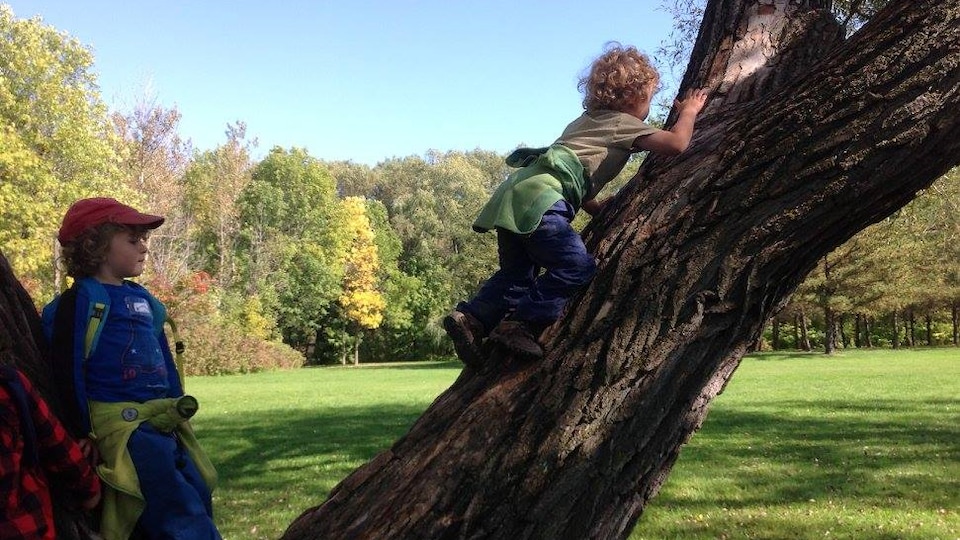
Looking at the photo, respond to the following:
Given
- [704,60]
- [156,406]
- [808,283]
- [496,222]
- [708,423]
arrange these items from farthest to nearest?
1. [808,283]
2. [708,423]
3. [704,60]
4. [496,222]
5. [156,406]

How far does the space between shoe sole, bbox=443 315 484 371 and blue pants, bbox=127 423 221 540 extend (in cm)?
94

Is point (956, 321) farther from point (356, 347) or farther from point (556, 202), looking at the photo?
point (556, 202)

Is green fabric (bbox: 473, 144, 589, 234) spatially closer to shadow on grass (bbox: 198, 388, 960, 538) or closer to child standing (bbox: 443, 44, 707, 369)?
child standing (bbox: 443, 44, 707, 369)

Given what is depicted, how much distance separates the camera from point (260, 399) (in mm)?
18469

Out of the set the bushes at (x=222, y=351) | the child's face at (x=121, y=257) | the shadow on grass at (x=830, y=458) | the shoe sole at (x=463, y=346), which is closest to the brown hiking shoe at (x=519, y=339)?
the shoe sole at (x=463, y=346)

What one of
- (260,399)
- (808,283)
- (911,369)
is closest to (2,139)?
(260,399)

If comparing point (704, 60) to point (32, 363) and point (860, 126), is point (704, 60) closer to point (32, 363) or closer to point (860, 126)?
point (860, 126)

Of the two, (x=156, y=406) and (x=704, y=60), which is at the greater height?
(x=704, y=60)

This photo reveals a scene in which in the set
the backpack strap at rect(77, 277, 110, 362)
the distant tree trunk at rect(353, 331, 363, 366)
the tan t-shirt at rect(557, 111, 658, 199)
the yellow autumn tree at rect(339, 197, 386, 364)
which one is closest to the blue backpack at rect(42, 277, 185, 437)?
the backpack strap at rect(77, 277, 110, 362)

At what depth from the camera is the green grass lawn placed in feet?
19.7

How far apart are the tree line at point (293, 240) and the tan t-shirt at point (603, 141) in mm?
17142

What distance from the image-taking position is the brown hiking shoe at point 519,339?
2164 mm

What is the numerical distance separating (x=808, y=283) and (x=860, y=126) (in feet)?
114

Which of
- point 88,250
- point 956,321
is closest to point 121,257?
point 88,250
